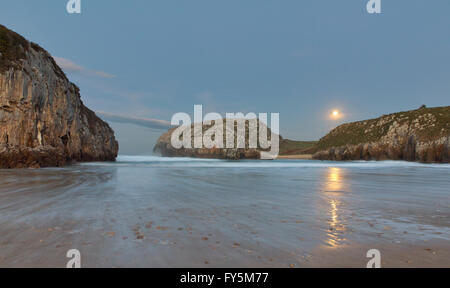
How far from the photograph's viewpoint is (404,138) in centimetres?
4753

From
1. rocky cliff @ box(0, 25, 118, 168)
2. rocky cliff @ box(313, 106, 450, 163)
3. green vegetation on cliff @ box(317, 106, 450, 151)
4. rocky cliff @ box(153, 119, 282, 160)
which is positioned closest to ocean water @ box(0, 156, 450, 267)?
rocky cliff @ box(0, 25, 118, 168)

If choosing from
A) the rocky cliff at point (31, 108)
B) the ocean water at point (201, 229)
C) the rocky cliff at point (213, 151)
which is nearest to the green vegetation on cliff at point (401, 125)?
the rocky cliff at point (213, 151)

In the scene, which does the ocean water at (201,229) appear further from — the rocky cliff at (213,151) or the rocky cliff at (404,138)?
the rocky cliff at (213,151)

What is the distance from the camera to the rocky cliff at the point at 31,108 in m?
18.3

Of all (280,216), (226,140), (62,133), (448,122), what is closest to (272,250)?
(280,216)

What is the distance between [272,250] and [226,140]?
3242 inches

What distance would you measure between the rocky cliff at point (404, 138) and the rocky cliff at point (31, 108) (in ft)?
181

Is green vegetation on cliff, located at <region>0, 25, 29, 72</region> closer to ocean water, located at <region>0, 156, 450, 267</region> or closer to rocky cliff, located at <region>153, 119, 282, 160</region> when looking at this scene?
ocean water, located at <region>0, 156, 450, 267</region>

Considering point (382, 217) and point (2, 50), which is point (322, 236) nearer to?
point (382, 217)

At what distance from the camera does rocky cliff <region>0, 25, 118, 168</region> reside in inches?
720

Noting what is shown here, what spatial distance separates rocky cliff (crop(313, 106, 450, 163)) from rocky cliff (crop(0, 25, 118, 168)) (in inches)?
2167

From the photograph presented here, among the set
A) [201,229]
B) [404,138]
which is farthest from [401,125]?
[201,229]

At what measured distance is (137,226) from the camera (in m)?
3.82

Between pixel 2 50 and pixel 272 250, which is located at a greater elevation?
pixel 2 50
